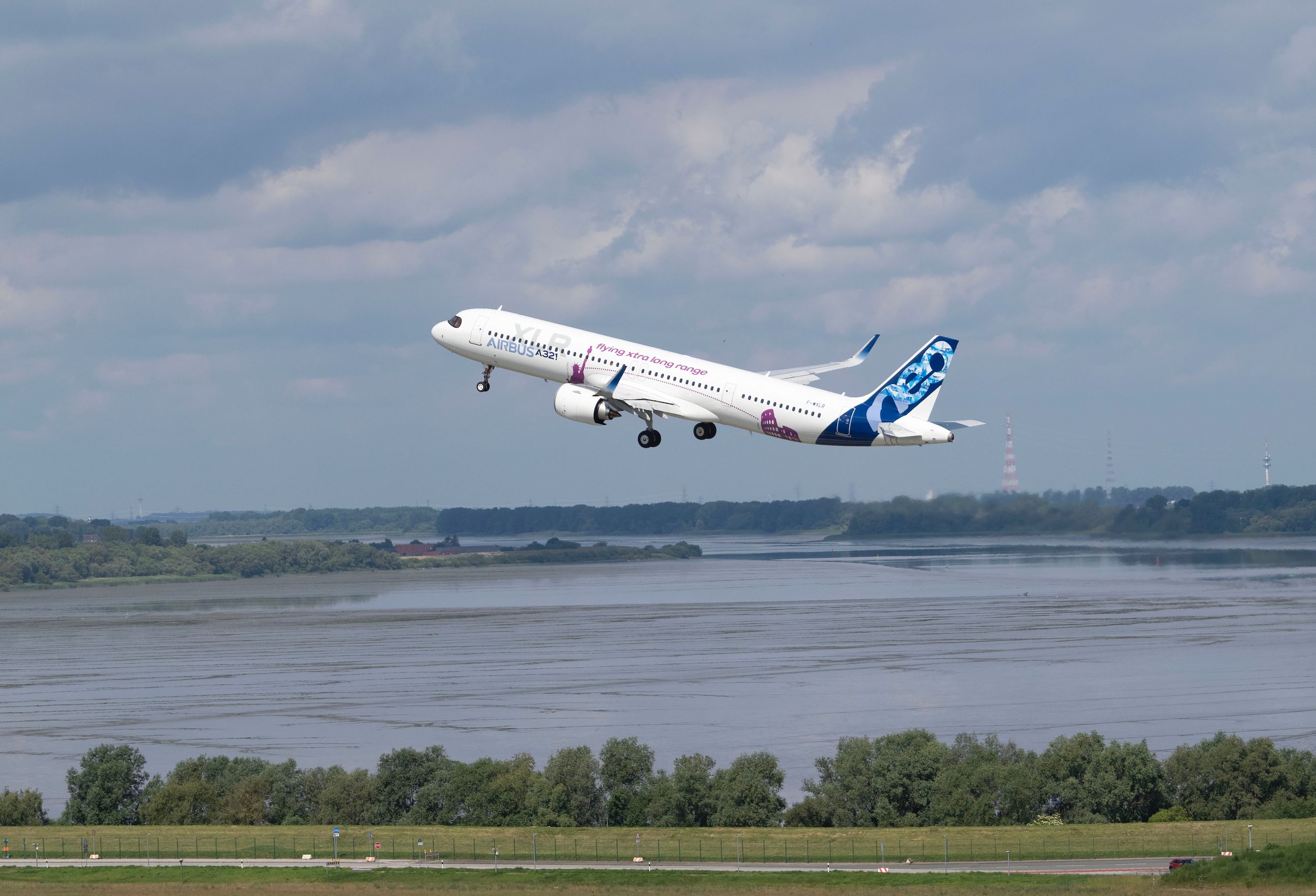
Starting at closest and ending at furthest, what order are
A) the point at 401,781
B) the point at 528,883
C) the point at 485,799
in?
the point at 528,883
the point at 485,799
the point at 401,781

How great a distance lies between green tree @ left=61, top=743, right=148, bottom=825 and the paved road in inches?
679

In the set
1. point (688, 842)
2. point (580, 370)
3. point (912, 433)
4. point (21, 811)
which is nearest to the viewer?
point (912, 433)

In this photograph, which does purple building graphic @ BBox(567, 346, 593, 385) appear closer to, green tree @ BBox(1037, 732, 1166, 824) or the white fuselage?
the white fuselage

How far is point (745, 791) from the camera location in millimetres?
108500

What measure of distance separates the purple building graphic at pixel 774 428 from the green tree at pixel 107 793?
68142mm

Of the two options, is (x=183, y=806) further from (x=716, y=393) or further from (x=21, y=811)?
(x=716, y=393)

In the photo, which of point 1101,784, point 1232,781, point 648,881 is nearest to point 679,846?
point 648,881

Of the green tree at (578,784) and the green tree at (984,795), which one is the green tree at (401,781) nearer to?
the green tree at (578,784)

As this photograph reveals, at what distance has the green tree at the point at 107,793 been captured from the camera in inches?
4564

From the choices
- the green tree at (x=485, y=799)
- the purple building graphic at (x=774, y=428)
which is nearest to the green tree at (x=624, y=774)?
the green tree at (x=485, y=799)

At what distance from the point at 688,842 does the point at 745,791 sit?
7.41m

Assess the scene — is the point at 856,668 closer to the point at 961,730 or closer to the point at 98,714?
the point at 961,730

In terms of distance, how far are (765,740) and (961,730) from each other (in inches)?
722

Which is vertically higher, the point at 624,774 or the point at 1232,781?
the point at 624,774
